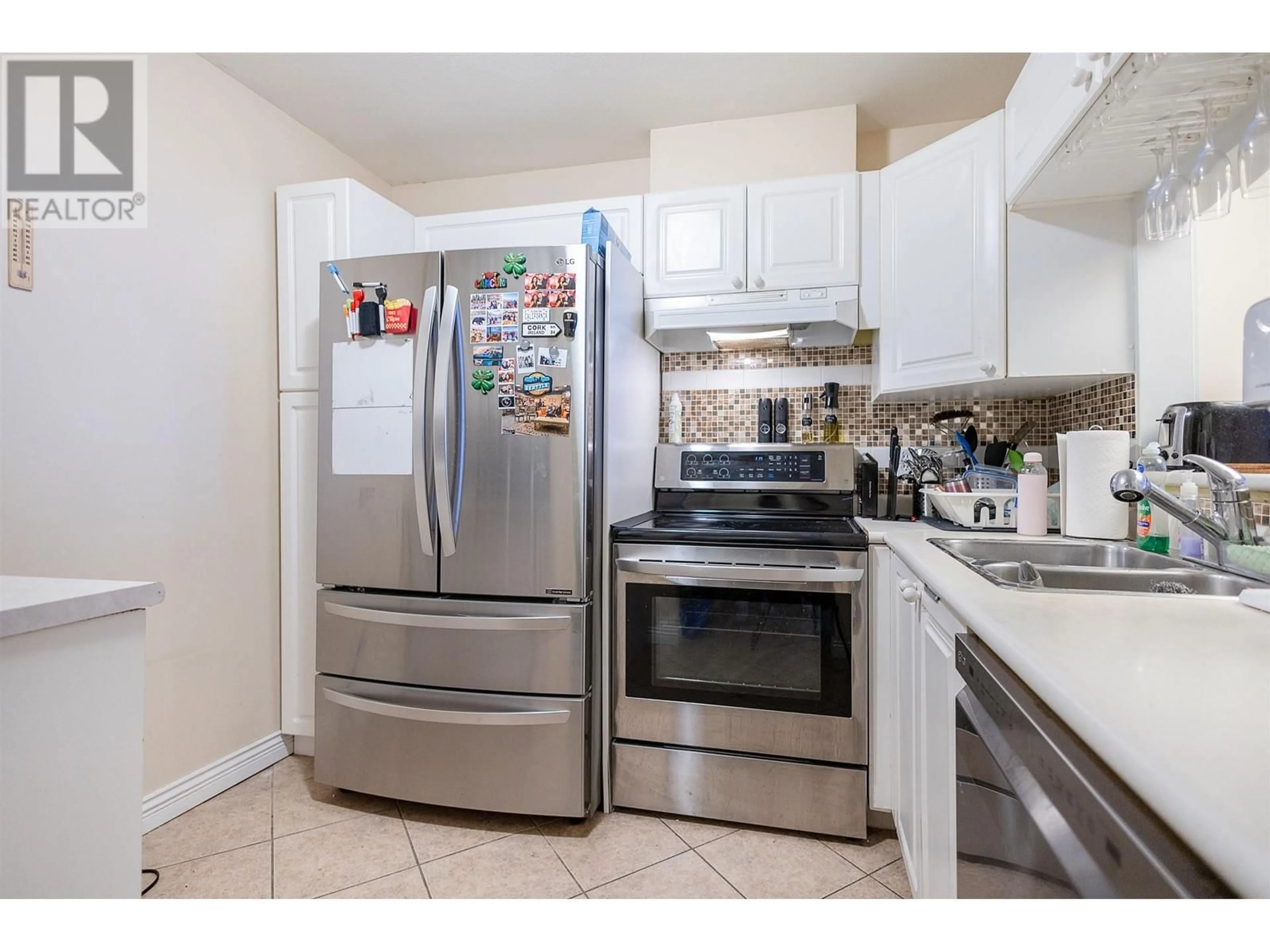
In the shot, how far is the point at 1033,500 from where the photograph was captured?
170cm

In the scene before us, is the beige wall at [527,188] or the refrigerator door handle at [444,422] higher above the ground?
the beige wall at [527,188]

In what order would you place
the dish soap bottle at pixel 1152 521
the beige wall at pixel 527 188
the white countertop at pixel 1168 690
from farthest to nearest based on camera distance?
the beige wall at pixel 527 188
the dish soap bottle at pixel 1152 521
the white countertop at pixel 1168 690

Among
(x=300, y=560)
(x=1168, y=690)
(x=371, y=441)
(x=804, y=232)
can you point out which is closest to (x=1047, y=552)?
(x=1168, y=690)

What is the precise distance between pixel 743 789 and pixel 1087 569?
113 cm

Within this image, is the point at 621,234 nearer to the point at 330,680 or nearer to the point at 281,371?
the point at 281,371

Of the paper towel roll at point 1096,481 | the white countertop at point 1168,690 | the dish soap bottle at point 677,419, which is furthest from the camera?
the dish soap bottle at point 677,419

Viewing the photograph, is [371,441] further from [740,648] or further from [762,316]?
[762,316]

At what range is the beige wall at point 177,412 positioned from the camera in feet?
5.31

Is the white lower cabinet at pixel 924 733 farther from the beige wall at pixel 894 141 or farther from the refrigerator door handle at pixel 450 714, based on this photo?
the beige wall at pixel 894 141

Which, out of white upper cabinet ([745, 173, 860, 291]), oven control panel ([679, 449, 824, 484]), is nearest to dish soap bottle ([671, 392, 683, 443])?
oven control panel ([679, 449, 824, 484])

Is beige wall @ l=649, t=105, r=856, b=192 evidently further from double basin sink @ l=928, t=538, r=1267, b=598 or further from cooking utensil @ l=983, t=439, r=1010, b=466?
double basin sink @ l=928, t=538, r=1267, b=598

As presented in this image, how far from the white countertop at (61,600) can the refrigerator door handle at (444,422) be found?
102cm

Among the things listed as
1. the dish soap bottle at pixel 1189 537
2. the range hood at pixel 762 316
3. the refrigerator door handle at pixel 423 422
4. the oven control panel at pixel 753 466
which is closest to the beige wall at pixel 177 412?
the refrigerator door handle at pixel 423 422
